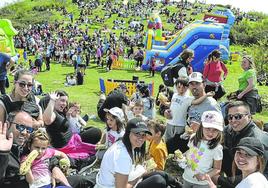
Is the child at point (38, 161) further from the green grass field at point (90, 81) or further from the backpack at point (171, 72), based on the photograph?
the green grass field at point (90, 81)

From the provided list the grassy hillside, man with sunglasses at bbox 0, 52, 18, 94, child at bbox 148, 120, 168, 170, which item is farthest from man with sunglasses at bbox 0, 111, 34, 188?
man with sunglasses at bbox 0, 52, 18, 94

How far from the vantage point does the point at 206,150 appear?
444 centimetres

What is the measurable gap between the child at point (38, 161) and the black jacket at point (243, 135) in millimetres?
2149

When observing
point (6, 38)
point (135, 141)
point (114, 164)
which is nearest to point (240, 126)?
point (135, 141)

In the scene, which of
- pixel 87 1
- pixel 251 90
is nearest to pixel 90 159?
pixel 251 90

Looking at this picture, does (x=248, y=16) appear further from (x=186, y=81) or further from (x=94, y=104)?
(x=186, y=81)

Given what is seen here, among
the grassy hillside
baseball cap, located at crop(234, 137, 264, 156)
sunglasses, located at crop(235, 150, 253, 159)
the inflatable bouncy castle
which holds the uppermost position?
baseball cap, located at crop(234, 137, 264, 156)

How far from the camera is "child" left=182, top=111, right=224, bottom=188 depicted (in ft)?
14.3

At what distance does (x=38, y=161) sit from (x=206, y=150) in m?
1.89

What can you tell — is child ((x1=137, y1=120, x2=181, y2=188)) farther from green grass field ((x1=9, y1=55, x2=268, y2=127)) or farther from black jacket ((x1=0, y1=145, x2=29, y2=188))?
green grass field ((x1=9, y1=55, x2=268, y2=127))

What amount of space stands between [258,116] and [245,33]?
35522mm

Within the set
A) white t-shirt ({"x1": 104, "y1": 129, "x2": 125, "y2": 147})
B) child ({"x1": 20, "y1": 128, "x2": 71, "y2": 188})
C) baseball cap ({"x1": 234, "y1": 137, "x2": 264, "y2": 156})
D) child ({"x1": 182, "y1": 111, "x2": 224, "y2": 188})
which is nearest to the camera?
baseball cap ({"x1": 234, "y1": 137, "x2": 264, "y2": 156})

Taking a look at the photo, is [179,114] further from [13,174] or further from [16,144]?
[13,174]

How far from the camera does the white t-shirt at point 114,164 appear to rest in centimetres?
379
